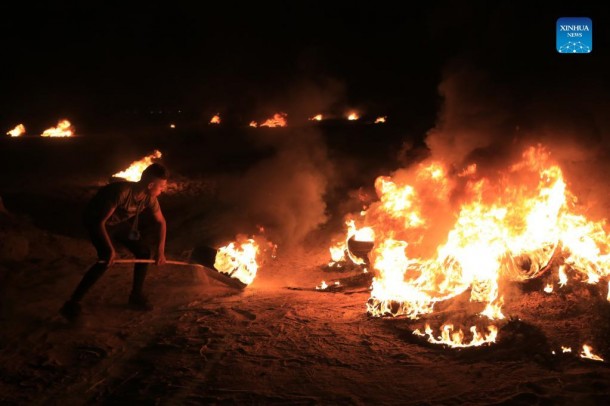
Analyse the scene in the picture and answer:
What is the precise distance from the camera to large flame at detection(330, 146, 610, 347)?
18.4 feet

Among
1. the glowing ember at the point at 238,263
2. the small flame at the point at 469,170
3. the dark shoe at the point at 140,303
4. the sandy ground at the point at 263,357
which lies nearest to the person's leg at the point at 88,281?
the sandy ground at the point at 263,357

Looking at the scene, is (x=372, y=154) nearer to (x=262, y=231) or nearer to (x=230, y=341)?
(x=262, y=231)

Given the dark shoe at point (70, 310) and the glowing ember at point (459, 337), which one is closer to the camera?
the glowing ember at point (459, 337)

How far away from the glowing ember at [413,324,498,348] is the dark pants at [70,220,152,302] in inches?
138

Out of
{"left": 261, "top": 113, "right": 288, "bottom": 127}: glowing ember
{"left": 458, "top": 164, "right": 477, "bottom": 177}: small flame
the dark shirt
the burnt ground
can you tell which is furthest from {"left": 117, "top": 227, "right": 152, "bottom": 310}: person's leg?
{"left": 261, "top": 113, "right": 288, "bottom": 127}: glowing ember

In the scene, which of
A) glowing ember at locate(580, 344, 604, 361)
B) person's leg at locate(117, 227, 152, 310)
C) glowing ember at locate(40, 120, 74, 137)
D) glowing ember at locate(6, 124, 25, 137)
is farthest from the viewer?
glowing ember at locate(6, 124, 25, 137)

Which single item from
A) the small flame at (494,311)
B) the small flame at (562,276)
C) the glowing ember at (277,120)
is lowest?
the small flame at (494,311)

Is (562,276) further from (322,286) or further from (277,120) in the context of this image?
(277,120)

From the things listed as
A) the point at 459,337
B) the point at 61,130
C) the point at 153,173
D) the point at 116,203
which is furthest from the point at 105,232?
the point at 61,130

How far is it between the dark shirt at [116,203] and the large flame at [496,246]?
3136 millimetres

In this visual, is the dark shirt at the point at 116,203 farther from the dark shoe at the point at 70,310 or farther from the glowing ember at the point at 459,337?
the glowing ember at the point at 459,337

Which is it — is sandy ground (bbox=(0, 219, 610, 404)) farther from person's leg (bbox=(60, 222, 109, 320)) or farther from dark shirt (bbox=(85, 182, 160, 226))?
dark shirt (bbox=(85, 182, 160, 226))

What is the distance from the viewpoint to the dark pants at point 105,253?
5.17 m

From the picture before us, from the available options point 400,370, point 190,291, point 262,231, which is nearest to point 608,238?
point 400,370
